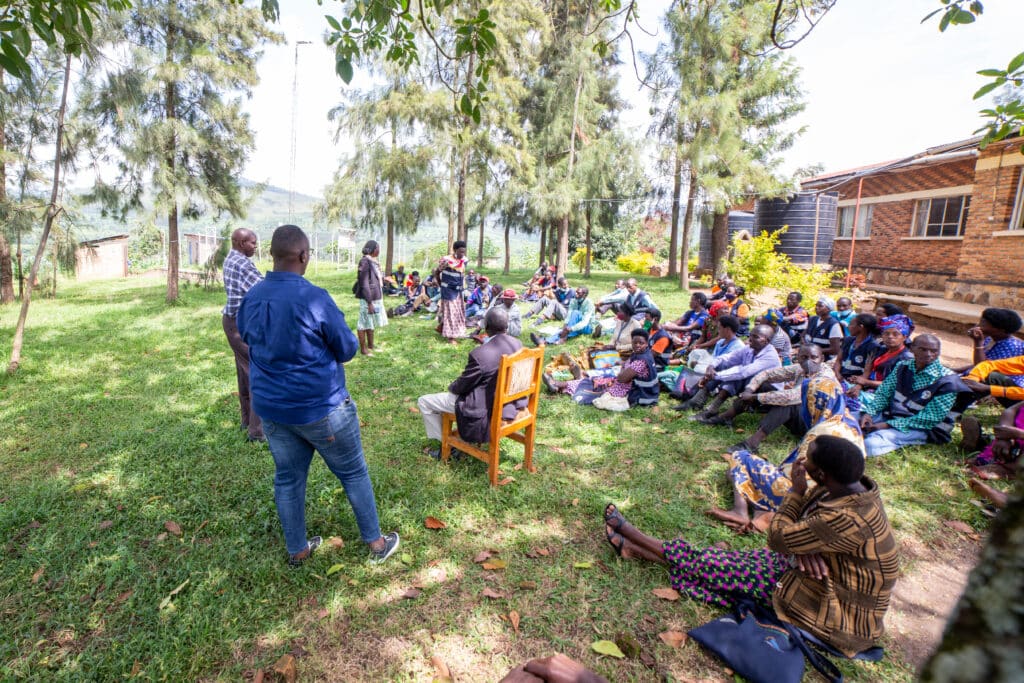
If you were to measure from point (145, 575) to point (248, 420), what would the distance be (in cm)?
212

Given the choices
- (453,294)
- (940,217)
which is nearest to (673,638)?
(453,294)

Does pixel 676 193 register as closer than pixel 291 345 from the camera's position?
No

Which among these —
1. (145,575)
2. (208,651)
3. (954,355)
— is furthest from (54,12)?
(954,355)

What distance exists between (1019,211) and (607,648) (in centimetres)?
1345

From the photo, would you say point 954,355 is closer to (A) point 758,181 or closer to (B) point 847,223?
(A) point 758,181

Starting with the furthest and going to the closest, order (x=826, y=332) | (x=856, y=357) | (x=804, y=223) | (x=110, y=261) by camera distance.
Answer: (x=110, y=261)
(x=804, y=223)
(x=826, y=332)
(x=856, y=357)

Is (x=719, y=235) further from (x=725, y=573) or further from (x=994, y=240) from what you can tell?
(x=725, y=573)

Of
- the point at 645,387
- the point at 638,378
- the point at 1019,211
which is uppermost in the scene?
the point at 1019,211

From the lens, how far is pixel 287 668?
2436mm

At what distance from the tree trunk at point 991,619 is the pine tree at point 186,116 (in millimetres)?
14930

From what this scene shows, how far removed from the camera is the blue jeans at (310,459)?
9.39ft

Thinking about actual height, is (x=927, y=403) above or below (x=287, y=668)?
above

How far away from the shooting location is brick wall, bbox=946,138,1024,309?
10.5 metres

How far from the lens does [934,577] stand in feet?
10.9
